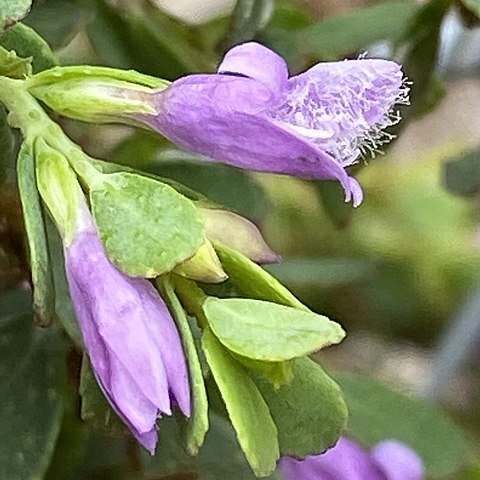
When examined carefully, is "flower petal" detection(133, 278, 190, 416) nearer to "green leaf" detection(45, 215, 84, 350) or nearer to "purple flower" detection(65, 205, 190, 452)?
"purple flower" detection(65, 205, 190, 452)

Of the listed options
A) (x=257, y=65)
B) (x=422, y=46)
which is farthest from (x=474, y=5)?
(x=257, y=65)

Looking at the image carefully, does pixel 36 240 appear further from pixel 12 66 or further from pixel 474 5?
pixel 474 5

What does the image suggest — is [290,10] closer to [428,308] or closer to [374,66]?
[374,66]

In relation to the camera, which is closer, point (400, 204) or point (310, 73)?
point (310, 73)

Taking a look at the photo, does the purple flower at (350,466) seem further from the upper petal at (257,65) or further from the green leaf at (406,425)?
the upper petal at (257,65)

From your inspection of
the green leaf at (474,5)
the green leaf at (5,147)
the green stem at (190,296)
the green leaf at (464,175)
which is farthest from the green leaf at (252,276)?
the green leaf at (464,175)

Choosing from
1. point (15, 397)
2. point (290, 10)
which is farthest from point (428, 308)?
point (15, 397)
